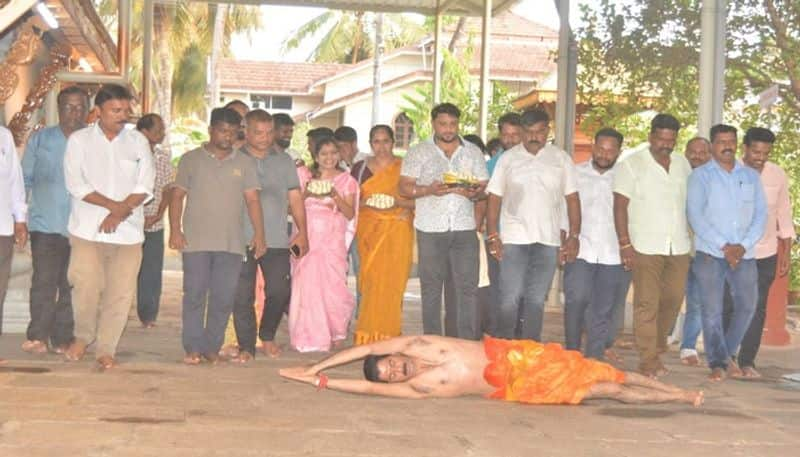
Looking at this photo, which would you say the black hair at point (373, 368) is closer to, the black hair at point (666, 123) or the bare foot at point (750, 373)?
the black hair at point (666, 123)

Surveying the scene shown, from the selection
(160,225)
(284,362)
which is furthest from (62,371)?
(160,225)

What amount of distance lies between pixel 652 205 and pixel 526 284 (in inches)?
38.7

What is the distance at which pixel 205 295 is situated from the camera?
8.48 metres

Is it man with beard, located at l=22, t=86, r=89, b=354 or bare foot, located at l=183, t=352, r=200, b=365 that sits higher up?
man with beard, located at l=22, t=86, r=89, b=354

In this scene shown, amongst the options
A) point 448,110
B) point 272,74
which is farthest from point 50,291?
point 272,74

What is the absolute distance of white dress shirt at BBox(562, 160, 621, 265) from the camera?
8.90 m

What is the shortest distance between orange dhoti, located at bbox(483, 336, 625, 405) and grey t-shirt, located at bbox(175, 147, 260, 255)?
7.23 feet

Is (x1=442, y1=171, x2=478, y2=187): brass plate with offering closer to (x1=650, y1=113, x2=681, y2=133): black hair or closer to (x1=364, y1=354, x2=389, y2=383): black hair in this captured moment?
(x1=650, y1=113, x2=681, y2=133): black hair

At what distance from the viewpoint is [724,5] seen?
10633mm

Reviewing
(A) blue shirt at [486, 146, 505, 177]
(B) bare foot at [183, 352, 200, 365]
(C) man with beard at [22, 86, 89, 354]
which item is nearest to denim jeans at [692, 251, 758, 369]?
(A) blue shirt at [486, 146, 505, 177]

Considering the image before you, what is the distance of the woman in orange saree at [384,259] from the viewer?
9906mm

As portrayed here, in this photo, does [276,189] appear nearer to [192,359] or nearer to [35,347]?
[192,359]

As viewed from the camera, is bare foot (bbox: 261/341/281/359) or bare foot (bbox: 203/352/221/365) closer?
bare foot (bbox: 203/352/221/365)

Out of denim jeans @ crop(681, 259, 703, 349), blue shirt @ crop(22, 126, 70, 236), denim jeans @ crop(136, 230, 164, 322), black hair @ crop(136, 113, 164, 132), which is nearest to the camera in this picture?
blue shirt @ crop(22, 126, 70, 236)
